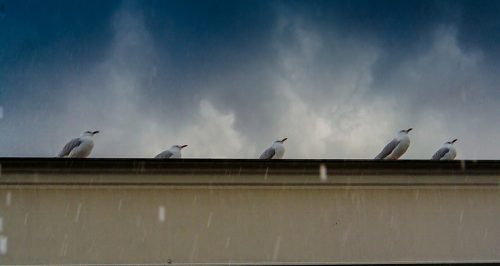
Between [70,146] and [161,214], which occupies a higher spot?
[70,146]

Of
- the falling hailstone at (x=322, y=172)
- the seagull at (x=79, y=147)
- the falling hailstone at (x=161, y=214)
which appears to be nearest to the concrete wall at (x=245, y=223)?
the falling hailstone at (x=161, y=214)

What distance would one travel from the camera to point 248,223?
14.6 meters

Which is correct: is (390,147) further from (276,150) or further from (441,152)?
(276,150)

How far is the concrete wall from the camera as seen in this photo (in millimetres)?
14141

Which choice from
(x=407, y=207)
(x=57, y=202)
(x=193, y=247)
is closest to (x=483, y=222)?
(x=407, y=207)

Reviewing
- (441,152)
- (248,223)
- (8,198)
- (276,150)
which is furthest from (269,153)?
(8,198)

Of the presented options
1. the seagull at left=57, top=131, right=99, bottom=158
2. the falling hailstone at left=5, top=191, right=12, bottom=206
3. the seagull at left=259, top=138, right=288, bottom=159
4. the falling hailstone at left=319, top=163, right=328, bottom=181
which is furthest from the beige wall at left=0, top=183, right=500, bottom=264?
the seagull at left=259, top=138, right=288, bottom=159

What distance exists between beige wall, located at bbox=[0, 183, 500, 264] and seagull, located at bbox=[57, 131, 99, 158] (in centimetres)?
244

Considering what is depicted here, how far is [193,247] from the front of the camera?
14258 mm

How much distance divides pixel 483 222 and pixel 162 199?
6322mm

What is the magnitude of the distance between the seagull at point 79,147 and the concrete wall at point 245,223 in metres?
2.41

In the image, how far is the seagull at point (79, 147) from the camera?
16797 millimetres

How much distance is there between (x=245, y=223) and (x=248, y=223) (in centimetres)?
6

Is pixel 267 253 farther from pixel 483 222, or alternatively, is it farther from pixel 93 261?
pixel 483 222
